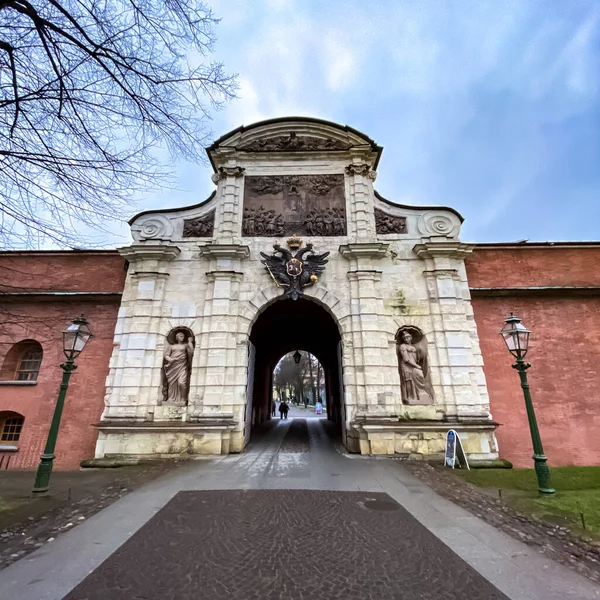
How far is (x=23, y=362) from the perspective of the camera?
11141 millimetres

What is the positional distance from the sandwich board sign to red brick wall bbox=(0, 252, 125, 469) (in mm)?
10343

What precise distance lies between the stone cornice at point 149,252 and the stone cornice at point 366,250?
19.9ft

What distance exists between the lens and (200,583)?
3025mm

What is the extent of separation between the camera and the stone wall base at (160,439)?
9.16 meters

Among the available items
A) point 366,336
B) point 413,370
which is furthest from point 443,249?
point 413,370

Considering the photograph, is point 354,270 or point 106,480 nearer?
point 106,480

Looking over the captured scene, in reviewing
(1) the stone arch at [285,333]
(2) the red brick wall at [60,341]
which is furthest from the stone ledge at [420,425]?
(2) the red brick wall at [60,341]

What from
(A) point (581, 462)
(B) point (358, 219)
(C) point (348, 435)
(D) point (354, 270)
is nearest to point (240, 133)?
(B) point (358, 219)

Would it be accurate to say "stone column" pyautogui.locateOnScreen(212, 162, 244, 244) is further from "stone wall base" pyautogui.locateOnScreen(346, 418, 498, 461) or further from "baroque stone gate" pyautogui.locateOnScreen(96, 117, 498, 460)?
"stone wall base" pyautogui.locateOnScreen(346, 418, 498, 461)

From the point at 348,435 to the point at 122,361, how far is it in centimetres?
746

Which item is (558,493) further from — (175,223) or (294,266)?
(175,223)

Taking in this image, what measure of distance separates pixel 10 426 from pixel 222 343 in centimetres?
766

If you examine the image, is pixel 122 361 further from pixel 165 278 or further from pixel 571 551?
pixel 571 551

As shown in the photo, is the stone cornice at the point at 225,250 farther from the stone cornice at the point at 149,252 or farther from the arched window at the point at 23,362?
the arched window at the point at 23,362
